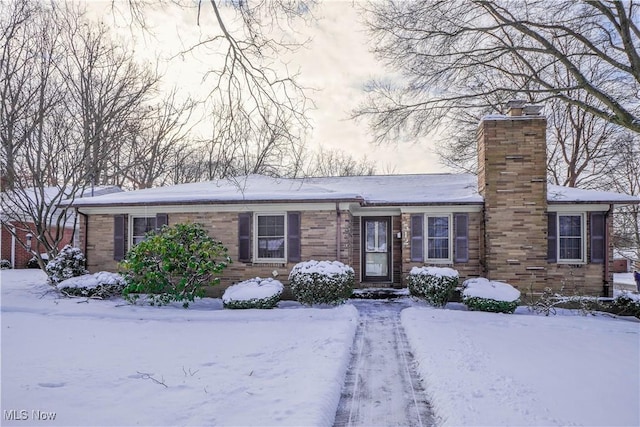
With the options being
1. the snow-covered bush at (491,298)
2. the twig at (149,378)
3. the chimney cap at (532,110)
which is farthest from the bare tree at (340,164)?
the twig at (149,378)

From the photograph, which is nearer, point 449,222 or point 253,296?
point 253,296

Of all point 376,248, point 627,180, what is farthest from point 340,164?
point 376,248

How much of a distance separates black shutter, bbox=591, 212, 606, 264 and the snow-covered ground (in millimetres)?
Answer: 2509

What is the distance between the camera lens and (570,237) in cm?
1133

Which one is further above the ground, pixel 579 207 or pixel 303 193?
pixel 303 193

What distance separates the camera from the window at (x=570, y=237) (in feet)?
37.0

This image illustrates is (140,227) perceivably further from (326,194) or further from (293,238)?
(326,194)

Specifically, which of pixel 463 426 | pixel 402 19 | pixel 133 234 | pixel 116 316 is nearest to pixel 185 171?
pixel 133 234

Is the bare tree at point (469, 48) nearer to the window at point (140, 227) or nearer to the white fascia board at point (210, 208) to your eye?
the white fascia board at point (210, 208)

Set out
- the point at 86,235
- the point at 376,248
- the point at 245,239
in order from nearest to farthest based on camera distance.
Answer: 1. the point at 245,239
2. the point at 86,235
3. the point at 376,248

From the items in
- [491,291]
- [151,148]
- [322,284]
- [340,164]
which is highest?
[340,164]

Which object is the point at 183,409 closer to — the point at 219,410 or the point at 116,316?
the point at 219,410

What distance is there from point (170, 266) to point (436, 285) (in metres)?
6.73

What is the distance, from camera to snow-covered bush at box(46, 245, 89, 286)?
458 inches
